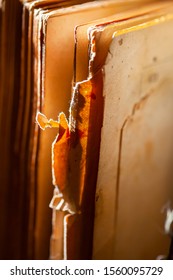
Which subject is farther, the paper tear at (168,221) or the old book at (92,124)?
the paper tear at (168,221)

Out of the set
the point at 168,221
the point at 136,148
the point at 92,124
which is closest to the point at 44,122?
the point at 92,124

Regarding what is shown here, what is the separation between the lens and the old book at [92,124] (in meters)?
0.81

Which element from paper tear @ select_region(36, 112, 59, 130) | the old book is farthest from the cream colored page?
paper tear @ select_region(36, 112, 59, 130)

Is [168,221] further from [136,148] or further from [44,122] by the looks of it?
[44,122]

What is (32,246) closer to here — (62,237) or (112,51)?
(62,237)

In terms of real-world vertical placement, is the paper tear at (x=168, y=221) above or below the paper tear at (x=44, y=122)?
below

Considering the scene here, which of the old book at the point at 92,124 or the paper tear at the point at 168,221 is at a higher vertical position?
the old book at the point at 92,124

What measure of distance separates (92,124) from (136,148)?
0.21 m

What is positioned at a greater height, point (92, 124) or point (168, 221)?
point (92, 124)

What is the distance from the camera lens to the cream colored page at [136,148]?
85cm

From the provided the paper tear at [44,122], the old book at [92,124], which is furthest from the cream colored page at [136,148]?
the paper tear at [44,122]

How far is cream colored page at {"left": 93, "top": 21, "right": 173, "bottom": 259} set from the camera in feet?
2.79

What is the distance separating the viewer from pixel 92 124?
0.83m

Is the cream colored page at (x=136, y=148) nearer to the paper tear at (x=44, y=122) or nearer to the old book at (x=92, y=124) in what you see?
the old book at (x=92, y=124)
